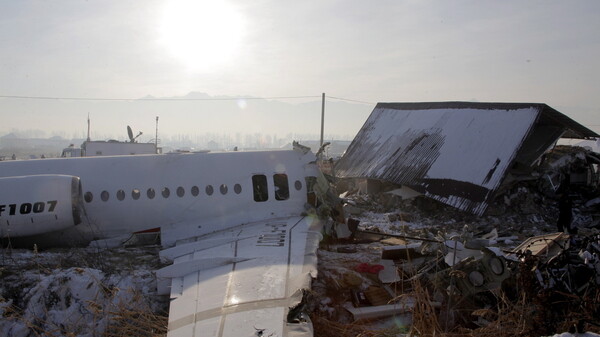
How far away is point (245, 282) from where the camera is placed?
7.95 m

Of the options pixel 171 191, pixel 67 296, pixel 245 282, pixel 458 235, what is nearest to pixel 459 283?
pixel 458 235

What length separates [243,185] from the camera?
44.9ft

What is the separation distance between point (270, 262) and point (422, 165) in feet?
49.3

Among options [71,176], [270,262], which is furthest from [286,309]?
[71,176]

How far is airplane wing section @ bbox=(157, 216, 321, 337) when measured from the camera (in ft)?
20.2

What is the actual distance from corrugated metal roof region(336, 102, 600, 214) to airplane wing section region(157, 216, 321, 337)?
1004cm

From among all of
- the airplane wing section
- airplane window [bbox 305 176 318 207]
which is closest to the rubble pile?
the airplane wing section

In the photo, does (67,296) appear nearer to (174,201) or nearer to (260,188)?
(174,201)

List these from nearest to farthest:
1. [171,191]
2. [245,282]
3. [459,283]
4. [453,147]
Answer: [245,282] < [459,283] < [171,191] < [453,147]

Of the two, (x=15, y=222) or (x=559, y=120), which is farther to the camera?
(x=559, y=120)

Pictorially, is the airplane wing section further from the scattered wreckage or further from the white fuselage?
the white fuselage

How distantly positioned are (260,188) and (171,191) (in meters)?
2.51

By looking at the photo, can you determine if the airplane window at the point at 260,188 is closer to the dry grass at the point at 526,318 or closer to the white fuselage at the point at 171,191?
the white fuselage at the point at 171,191

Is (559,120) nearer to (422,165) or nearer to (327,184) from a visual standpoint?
(422,165)
